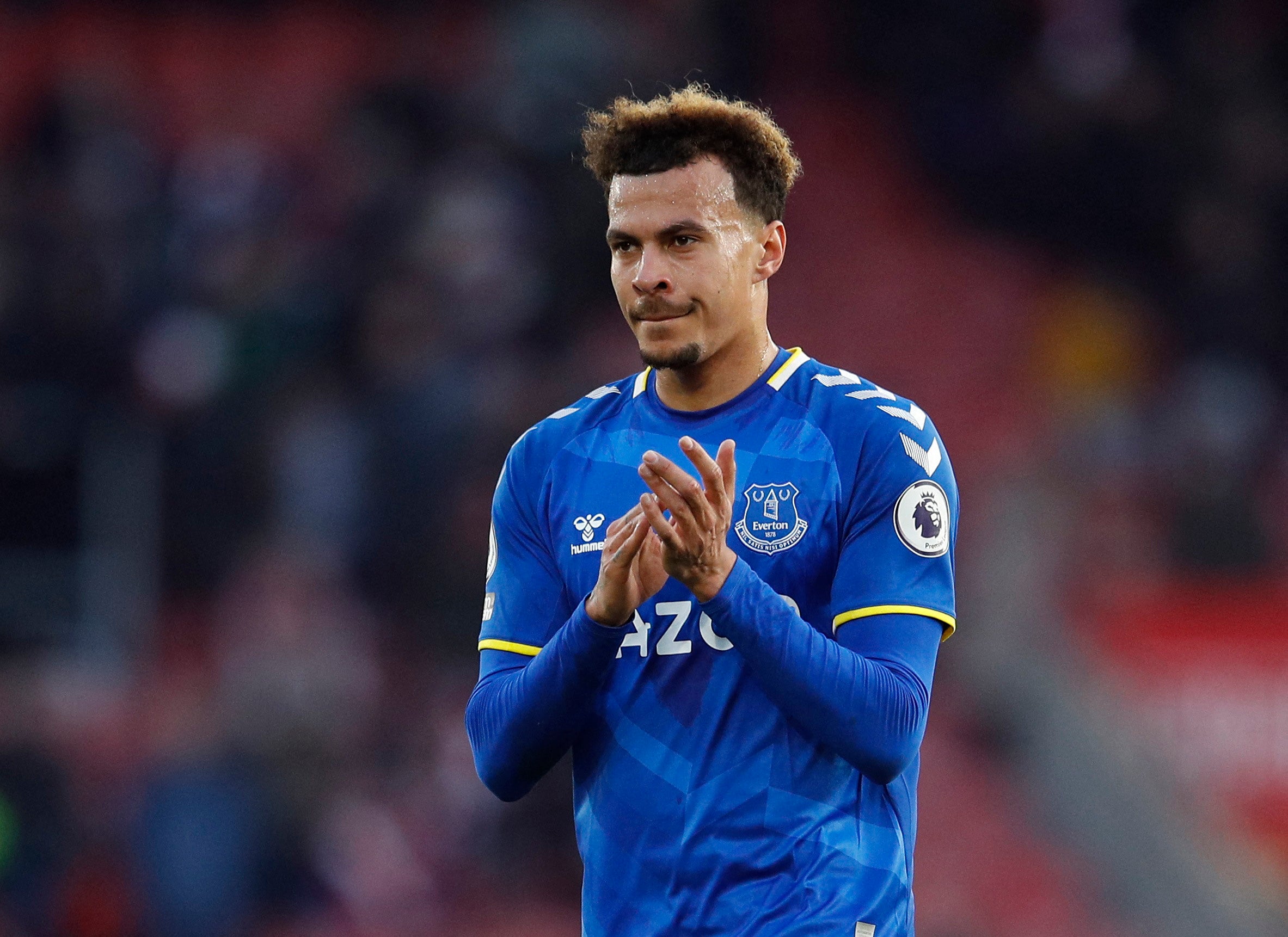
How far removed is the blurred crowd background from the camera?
8.71 m

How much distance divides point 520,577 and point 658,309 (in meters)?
0.64

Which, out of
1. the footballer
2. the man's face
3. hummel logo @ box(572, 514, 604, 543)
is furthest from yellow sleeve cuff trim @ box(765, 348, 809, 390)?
hummel logo @ box(572, 514, 604, 543)

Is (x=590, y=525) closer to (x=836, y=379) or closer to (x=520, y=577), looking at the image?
(x=520, y=577)

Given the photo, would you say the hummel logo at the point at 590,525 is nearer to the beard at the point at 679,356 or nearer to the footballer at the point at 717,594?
the footballer at the point at 717,594

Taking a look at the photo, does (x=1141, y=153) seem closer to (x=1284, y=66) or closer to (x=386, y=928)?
(x=1284, y=66)

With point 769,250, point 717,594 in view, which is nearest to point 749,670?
point 717,594

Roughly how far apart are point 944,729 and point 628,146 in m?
6.95

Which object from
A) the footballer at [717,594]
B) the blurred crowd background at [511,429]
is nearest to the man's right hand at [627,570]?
the footballer at [717,594]

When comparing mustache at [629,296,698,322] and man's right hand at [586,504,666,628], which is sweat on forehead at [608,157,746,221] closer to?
mustache at [629,296,698,322]

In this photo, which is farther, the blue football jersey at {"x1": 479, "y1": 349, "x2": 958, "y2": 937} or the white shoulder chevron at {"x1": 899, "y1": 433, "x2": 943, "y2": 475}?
the white shoulder chevron at {"x1": 899, "y1": 433, "x2": 943, "y2": 475}

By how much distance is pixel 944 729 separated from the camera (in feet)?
32.6

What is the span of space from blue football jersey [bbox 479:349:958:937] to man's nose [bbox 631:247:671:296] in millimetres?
297

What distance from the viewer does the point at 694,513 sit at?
3.02 m

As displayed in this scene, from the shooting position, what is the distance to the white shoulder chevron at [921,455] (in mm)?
3383
